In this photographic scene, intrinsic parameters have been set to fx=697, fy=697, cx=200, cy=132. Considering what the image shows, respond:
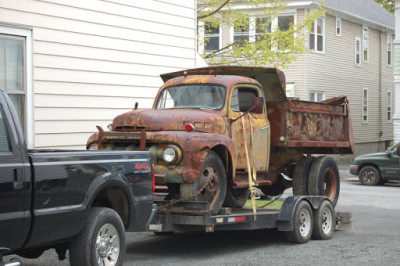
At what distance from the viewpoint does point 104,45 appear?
515 inches

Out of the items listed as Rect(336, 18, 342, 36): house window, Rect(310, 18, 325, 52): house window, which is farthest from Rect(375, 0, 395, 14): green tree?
Rect(310, 18, 325, 52): house window

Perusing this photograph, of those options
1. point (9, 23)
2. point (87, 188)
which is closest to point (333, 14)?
point (9, 23)

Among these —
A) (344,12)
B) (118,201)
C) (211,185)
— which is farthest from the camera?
(344,12)

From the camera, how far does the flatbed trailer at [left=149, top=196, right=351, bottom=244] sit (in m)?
9.00

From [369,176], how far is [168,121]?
45.7 ft

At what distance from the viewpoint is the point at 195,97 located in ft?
35.0

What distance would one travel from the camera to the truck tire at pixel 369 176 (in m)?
22.0

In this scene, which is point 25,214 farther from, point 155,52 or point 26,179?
point 155,52

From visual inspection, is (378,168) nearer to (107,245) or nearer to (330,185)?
(330,185)

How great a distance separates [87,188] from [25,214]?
87cm

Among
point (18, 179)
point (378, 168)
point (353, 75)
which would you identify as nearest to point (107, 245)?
point (18, 179)

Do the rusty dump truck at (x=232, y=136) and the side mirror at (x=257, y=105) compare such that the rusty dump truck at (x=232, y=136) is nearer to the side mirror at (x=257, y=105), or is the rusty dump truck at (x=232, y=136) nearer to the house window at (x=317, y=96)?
the side mirror at (x=257, y=105)

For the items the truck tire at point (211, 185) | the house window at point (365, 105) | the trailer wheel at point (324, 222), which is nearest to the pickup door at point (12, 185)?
the truck tire at point (211, 185)

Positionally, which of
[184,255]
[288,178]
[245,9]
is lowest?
[184,255]
